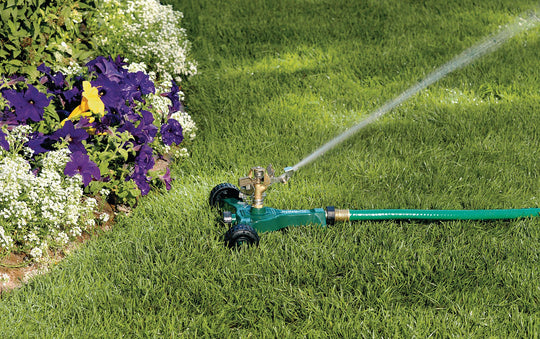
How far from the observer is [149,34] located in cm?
460

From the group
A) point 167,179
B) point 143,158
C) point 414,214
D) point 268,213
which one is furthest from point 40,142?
point 414,214

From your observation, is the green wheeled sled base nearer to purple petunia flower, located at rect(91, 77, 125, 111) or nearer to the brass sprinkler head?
the brass sprinkler head

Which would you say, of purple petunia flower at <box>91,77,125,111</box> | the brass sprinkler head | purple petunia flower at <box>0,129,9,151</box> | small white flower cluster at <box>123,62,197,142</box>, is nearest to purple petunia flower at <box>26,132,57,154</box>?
purple petunia flower at <box>0,129,9,151</box>

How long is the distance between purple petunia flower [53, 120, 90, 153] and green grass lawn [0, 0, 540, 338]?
469 mm

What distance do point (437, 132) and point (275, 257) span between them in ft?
6.19

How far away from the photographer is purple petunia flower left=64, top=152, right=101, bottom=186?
2707mm

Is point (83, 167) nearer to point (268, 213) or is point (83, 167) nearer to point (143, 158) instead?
point (143, 158)

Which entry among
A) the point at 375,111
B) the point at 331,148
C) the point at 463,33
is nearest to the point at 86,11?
the point at 331,148

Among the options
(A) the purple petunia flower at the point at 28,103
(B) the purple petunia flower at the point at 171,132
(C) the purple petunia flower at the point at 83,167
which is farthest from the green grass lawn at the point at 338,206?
(A) the purple petunia flower at the point at 28,103

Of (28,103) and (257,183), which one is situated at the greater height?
(28,103)

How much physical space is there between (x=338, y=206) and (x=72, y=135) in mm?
1502

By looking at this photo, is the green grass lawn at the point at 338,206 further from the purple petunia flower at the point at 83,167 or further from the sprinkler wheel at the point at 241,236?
the purple petunia flower at the point at 83,167

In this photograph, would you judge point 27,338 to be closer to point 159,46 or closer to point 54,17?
point 54,17

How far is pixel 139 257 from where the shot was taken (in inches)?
102
